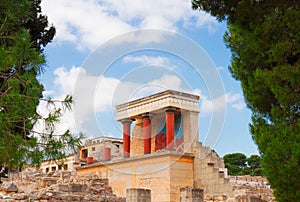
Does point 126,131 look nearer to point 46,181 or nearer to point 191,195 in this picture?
point 46,181

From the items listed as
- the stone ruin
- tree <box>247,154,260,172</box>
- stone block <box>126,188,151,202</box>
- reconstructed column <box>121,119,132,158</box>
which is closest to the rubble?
the stone ruin

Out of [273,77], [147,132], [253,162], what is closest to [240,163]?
[253,162]

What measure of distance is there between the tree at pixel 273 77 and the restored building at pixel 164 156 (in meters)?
10.5

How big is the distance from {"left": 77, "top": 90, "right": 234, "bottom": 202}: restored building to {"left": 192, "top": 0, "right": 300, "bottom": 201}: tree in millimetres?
10483

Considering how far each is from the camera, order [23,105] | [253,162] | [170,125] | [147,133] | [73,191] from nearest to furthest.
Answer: [23,105]
[73,191]
[170,125]
[147,133]
[253,162]

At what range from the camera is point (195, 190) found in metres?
14.1

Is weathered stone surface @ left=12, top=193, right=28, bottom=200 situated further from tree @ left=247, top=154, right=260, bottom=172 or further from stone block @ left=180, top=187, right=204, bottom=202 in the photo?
tree @ left=247, top=154, right=260, bottom=172

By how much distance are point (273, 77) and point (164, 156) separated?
39.0 ft

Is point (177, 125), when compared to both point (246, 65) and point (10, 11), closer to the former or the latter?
point (246, 65)

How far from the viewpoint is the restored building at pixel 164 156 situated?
18.1 m

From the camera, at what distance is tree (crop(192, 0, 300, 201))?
6.58m

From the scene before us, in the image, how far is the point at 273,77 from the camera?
688cm

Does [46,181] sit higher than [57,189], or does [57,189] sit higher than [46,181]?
[46,181]

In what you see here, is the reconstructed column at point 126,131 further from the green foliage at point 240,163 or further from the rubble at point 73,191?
the green foliage at point 240,163
